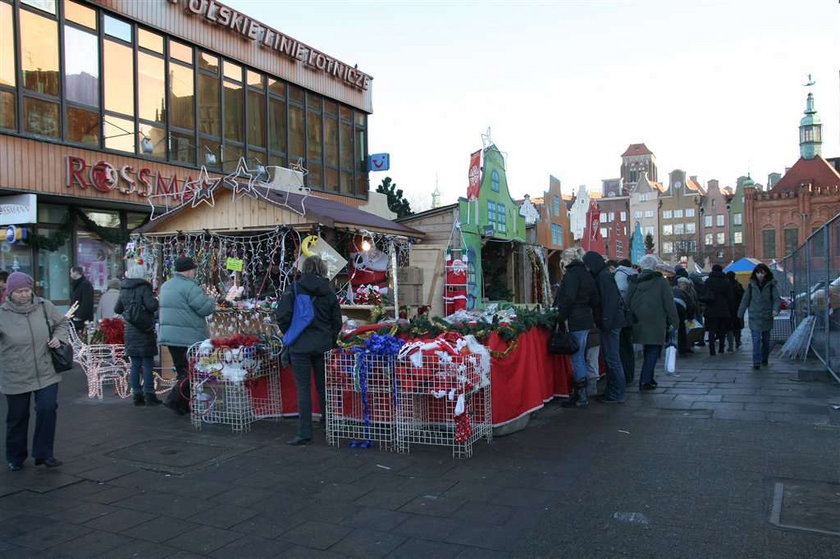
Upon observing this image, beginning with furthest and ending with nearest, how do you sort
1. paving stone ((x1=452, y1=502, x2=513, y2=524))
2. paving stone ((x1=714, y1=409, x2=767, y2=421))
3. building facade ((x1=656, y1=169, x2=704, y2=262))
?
building facade ((x1=656, y1=169, x2=704, y2=262)) → paving stone ((x1=714, y1=409, x2=767, y2=421)) → paving stone ((x1=452, y1=502, x2=513, y2=524))

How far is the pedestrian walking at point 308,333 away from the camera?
236 inches

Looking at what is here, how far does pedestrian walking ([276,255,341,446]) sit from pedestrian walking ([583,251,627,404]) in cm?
326

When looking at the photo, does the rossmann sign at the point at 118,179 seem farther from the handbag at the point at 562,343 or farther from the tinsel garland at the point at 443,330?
the handbag at the point at 562,343

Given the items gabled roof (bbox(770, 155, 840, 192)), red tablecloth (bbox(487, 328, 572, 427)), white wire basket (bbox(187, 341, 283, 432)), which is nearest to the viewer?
red tablecloth (bbox(487, 328, 572, 427))

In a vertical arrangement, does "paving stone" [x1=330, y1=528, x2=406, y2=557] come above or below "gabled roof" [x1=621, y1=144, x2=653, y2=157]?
below

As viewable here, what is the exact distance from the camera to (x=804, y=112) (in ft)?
267

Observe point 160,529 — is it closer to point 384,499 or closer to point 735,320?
point 384,499

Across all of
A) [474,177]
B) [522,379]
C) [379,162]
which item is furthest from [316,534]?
[379,162]

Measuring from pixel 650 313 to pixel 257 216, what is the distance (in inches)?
212

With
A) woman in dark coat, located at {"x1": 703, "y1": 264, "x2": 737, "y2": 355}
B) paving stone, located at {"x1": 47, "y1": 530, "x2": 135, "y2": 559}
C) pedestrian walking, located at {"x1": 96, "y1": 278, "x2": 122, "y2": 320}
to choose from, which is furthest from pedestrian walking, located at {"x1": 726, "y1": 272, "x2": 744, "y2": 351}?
paving stone, located at {"x1": 47, "y1": 530, "x2": 135, "y2": 559}

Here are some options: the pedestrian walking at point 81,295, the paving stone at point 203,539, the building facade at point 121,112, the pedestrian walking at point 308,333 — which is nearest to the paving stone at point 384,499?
the paving stone at point 203,539

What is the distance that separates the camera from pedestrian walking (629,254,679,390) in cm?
838

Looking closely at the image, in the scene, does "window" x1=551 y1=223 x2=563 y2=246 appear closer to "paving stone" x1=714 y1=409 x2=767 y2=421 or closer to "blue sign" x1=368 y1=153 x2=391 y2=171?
"blue sign" x1=368 y1=153 x2=391 y2=171

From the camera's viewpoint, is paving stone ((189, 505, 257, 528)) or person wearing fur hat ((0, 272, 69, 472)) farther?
person wearing fur hat ((0, 272, 69, 472))
